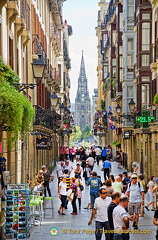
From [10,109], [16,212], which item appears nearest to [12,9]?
[16,212]

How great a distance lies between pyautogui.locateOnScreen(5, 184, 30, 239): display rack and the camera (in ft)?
51.3

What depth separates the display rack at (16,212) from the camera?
1565 centimetres

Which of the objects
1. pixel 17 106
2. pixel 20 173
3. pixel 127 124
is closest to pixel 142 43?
pixel 127 124

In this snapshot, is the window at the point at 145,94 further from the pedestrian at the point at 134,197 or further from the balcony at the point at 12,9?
the pedestrian at the point at 134,197

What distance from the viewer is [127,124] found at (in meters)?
45.2

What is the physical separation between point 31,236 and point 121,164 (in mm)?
34580

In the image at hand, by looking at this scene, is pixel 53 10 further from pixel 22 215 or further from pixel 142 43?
pixel 22 215

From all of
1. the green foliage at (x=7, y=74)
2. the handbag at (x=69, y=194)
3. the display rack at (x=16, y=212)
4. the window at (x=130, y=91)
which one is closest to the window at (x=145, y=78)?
the window at (x=130, y=91)

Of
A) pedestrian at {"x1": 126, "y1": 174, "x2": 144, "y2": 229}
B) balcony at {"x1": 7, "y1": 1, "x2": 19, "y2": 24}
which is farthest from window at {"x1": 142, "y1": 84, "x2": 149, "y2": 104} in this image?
pedestrian at {"x1": 126, "y1": 174, "x2": 144, "y2": 229}

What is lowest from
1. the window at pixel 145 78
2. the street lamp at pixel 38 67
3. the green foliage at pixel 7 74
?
the green foliage at pixel 7 74

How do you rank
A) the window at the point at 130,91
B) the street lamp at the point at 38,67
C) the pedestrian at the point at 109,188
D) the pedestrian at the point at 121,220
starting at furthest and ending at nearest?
the window at the point at 130,91, the street lamp at the point at 38,67, the pedestrian at the point at 109,188, the pedestrian at the point at 121,220

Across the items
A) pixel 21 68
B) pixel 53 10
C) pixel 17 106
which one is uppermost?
pixel 53 10

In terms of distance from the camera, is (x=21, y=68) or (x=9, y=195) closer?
(x=9, y=195)

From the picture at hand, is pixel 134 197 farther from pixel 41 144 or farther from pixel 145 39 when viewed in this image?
pixel 145 39
